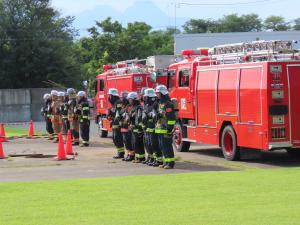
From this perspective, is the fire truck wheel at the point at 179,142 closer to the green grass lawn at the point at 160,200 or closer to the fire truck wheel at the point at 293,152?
the fire truck wheel at the point at 293,152

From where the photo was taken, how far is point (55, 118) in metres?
26.6

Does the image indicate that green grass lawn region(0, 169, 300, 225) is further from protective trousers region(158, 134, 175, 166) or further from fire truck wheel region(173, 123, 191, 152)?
fire truck wheel region(173, 123, 191, 152)

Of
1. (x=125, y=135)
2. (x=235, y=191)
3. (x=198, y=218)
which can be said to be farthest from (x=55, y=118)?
(x=198, y=218)

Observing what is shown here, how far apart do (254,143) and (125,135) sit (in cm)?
356

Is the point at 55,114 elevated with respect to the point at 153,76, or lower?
lower

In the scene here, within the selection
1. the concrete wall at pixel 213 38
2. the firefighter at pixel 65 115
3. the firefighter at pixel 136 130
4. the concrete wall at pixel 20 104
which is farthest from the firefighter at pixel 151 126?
the concrete wall at pixel 213 38

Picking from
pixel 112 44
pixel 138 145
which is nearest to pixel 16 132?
pixel 138 145

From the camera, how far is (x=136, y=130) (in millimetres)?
17609

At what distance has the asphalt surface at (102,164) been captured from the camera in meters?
15.5

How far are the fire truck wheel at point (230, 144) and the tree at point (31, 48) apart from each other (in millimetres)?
37596

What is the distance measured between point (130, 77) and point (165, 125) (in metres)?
9.37

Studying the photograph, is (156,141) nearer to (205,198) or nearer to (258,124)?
(258,124)

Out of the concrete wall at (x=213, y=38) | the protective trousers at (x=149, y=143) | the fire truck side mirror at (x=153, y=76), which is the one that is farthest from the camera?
the concrete wall at (x=213, y=38)

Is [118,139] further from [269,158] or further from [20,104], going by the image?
[20,104]
